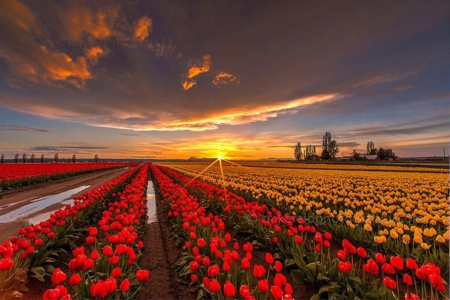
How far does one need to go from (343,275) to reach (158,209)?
945 centimetres

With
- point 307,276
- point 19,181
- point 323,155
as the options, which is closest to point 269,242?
point 307,276

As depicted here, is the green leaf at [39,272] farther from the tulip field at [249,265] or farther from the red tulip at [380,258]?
the red tulip at [380,258]

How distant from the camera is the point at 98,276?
153 inches

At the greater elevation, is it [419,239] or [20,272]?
[419,239]

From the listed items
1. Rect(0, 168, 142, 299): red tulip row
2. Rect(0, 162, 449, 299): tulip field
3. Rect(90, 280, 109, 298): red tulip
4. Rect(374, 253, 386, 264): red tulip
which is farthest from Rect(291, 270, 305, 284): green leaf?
Rect(0, 168, 142, 299): red tulip row

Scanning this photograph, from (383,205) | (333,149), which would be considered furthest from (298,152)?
(383,205)

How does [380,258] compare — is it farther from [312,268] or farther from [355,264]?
[312,268]

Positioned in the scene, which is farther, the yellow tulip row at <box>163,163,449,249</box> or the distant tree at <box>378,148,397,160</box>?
the distant tree at <box>378,148,397,160</box>

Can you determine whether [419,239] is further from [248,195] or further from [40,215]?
[40,215]

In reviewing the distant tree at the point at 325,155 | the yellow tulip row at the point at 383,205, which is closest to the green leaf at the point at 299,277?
the yellow tulip row at the point at 383,205

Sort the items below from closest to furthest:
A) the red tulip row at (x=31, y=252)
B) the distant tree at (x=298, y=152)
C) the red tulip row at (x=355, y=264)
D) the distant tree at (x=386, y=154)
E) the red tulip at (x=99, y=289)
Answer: the red tulip at (x=99, y=289)
the red tulip row at (x=355, y=264)
the red tulip row at (x=31, y=252)
the distant tree at (x=386, y=154)
the distant tree at (x=298, y=152)

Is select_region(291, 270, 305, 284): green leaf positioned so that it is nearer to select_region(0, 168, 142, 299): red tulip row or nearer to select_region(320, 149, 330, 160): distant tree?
select_region(0, 168, 142, 299): red tulip row

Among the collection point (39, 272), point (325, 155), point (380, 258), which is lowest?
point (39, 272)

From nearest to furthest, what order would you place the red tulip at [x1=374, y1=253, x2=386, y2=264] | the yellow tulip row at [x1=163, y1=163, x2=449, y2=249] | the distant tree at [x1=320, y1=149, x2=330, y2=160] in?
the red tulip at [x1=374, y1=253, x2=386, y2=264] → the yellow tulip row at [x1=163, y1=163, x2=449, y2=249] → the distant tree at [x1=320, y1=149, x2=330, y2=160]
